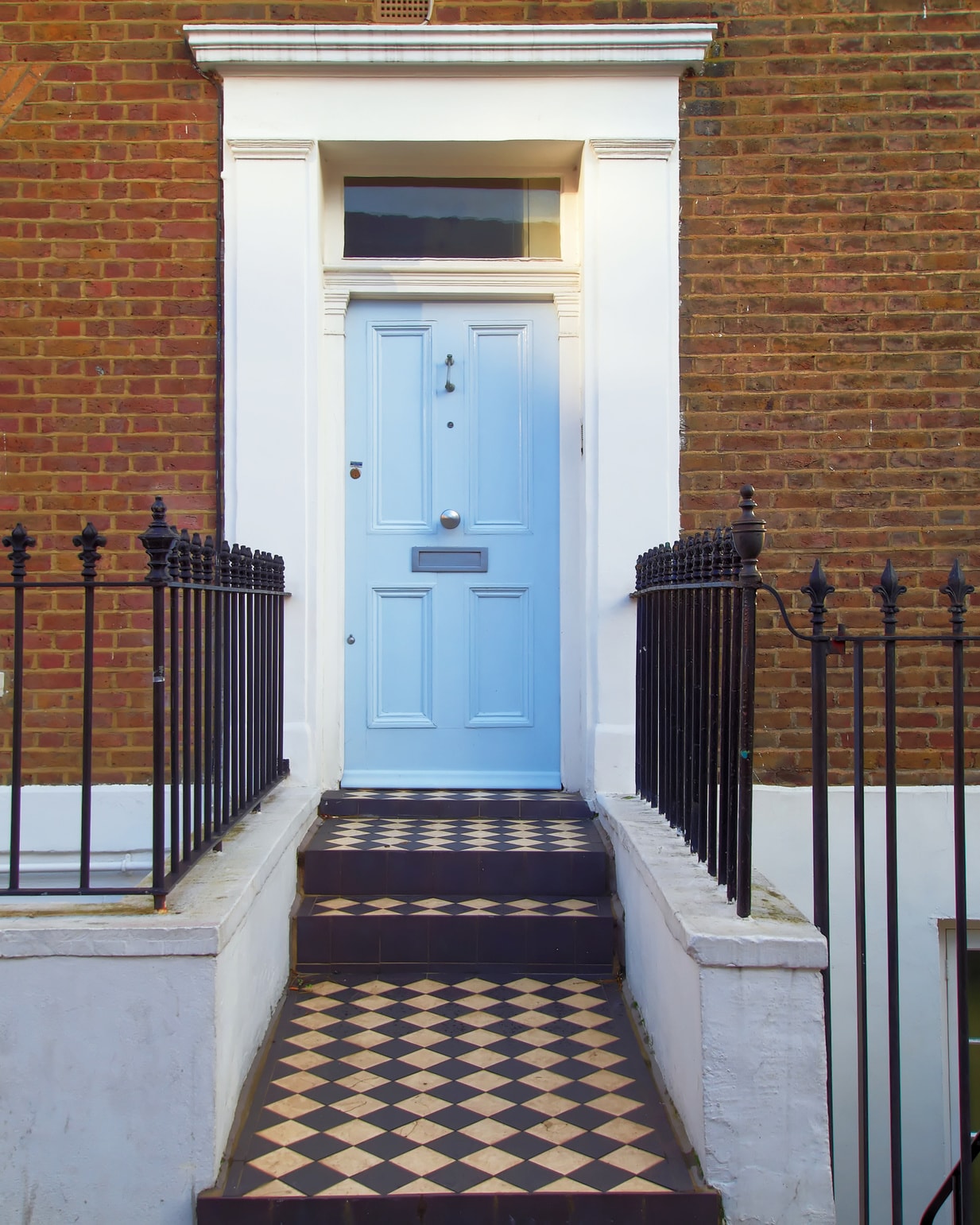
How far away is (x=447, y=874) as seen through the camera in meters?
4.20

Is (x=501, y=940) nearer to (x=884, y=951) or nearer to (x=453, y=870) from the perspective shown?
(x=453, y=870)

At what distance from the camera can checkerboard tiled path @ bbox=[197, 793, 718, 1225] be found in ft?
8.75

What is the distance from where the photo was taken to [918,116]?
16.0 feet

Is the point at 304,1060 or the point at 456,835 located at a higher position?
the point at 456,835

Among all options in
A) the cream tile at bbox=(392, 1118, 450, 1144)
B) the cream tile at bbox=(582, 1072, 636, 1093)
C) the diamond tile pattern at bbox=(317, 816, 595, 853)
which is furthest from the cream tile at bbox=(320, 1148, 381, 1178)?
the diamond tile pattern at bbox=(317, 816, 595, 853)

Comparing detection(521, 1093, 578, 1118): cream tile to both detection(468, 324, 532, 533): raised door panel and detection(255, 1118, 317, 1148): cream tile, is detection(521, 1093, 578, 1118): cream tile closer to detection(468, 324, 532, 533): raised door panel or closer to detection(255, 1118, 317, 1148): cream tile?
detection(255, 1118, 317, 1148): cream tile

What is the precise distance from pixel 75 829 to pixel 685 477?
3.11 meters

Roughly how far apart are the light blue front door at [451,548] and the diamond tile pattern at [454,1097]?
1.48 m

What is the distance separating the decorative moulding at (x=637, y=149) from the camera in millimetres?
4902

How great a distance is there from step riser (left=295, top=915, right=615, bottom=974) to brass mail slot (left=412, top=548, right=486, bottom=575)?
5.92ft

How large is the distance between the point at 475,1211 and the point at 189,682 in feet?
5.96

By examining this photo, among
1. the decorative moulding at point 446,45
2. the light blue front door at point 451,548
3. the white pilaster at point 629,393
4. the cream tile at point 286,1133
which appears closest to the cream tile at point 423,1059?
the cream tile at point 286,1133

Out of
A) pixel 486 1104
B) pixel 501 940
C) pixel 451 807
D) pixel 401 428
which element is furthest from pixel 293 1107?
pixel 401 428

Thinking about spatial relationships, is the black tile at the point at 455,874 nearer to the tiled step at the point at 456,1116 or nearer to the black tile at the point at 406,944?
the black tile at the point at 406,944
